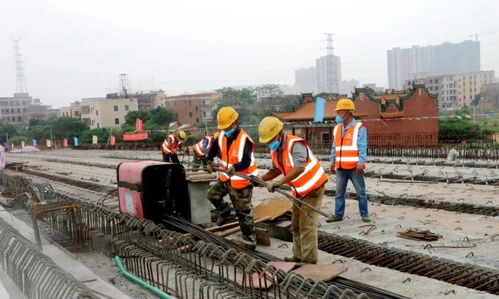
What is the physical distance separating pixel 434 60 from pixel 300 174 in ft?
662

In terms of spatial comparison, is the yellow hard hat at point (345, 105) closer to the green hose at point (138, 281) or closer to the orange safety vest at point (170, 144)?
the green hose at point (138, 281)

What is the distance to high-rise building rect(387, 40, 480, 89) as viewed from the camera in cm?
18488

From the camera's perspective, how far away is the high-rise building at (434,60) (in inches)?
7279

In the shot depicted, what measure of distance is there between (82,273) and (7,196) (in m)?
8.51

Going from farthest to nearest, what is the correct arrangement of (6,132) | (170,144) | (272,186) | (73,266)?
(6,132) → (170,144) → (73,266) → (272,186)

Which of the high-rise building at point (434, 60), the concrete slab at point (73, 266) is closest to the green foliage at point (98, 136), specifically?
the concrete slab at point (73, 266)

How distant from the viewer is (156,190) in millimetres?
7188

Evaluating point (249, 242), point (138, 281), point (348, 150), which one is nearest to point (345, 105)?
point (348, 150)

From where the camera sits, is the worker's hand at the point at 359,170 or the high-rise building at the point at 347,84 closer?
the worker's hand at the point at 359,170

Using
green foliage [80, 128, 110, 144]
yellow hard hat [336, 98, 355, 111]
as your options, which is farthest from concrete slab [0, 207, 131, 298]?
green foliage [80, 128, 110, 144]

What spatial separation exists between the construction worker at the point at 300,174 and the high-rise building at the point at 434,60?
180m

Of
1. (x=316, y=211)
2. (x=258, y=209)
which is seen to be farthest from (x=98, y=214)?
(x=316, y=211)

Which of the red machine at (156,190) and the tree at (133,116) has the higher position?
the tree at (133,116)

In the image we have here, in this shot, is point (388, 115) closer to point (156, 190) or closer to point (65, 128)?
point (156, 190)
